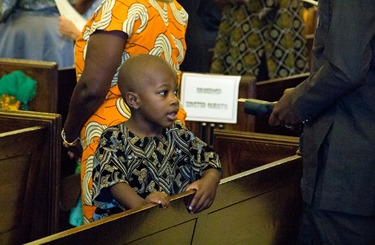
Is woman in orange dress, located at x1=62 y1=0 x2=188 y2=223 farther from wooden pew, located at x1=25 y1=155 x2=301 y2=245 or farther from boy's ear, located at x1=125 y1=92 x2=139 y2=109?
wooden pew, located at x1=25 y1=155 x2=301 y2=245

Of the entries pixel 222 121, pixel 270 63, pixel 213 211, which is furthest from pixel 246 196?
pixel 270 63

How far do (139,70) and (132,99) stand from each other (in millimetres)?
88

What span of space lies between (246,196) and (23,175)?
0.79m

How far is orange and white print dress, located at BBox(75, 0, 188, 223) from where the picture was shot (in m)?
3.07

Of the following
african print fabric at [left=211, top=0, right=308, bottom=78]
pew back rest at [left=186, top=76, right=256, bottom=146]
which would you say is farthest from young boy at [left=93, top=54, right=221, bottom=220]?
african print fabric at [left=211, top=0, right=308, bottom=78]

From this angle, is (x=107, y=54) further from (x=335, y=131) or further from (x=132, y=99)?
(x=335, y=131)

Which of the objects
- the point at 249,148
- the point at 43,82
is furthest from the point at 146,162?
the point at 43,82

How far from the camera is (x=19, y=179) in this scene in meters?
3.46

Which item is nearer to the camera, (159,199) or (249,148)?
(159,199)

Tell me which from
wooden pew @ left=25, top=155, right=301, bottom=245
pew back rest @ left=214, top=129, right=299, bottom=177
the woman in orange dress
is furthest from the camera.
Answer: pew back rest @ left=214, top=129, right=299, bottom=177

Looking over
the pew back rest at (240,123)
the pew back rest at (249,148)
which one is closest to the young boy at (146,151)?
the pew back rest at (249,148)

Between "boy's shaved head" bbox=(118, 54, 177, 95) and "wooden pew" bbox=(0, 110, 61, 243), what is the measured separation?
77 cm

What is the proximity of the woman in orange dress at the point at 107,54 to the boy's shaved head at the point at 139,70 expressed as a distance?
0.49ft

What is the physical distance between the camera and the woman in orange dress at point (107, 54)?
3043 millimetres
